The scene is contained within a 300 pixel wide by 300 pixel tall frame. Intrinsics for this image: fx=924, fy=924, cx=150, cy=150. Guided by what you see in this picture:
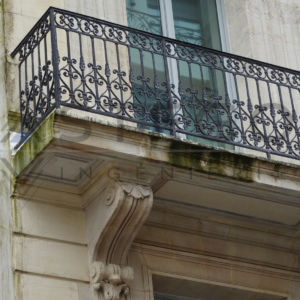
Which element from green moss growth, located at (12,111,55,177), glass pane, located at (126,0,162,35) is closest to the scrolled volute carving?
green moss growth, located at (12,111,55,177)

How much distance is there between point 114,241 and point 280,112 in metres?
2.11

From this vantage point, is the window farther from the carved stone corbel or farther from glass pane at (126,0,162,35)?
the carved stone corbel

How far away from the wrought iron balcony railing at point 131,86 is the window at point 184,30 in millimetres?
17

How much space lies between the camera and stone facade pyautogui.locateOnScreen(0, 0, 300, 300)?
24.4 ft

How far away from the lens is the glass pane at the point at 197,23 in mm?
9797

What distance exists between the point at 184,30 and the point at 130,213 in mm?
2880

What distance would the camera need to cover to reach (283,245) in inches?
346

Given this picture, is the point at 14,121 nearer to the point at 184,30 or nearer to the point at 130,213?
the point at 130,213

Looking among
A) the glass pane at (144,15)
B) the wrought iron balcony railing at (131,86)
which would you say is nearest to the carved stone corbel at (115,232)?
the wrought iron balcony railing at (131,86)

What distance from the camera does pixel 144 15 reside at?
961 centimetres

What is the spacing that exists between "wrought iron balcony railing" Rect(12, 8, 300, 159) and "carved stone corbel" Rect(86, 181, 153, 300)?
62cm

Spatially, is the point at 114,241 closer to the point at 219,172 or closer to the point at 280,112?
the point at 219,172

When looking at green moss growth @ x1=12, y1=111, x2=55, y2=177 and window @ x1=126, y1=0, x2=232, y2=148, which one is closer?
green moss growth @ x1=12, y1=111, x2=55, y2=177

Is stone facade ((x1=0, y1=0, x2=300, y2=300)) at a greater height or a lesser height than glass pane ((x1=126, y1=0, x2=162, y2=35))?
lesser
